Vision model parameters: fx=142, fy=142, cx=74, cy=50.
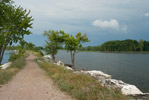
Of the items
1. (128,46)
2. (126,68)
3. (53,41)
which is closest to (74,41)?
(53,41)

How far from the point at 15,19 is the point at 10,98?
1325 cm

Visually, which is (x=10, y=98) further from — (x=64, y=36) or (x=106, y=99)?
(x=64, y=36)

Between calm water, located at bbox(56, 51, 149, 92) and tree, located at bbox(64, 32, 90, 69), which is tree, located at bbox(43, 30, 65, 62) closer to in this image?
tree, located at bbox(64, 32, 90, 69)

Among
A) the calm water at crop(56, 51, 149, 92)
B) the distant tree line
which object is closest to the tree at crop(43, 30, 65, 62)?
the calm water at crop(56, 51, 149, 92)

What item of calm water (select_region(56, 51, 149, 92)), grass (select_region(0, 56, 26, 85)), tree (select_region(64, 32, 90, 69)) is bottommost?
calm water (select_region(56, 51, 149, 92))

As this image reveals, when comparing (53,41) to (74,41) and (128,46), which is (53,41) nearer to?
(74,41)

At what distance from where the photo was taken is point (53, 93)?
23.9ft

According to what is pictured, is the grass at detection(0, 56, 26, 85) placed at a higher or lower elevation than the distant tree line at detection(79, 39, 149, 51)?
lower

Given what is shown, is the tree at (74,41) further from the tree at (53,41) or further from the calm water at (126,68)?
the calm water at (126,68)

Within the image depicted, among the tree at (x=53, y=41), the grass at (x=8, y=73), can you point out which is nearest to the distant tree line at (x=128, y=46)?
the tree at (x=53, y=41)

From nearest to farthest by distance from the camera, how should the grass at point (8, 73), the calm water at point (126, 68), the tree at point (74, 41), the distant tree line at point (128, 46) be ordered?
the grass at point (8, 73) < the calm water at point (126, 68) < the tree at point (74, 41) < the distant tree line at point (128, 46)

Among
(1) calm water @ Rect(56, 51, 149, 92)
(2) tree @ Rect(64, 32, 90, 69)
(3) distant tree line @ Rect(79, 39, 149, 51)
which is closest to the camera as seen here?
(1) calm water @ Rect(56, 51, 149, 92)

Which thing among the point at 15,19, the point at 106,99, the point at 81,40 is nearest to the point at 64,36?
the point at 81,40

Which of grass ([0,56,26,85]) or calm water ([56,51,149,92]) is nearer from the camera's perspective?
grass ([0,56,26,85])
